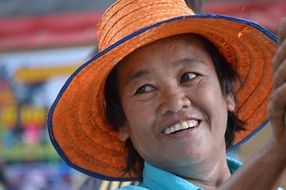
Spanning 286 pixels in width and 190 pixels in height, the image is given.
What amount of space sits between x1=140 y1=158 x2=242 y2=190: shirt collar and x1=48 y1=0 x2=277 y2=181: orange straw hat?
236mm

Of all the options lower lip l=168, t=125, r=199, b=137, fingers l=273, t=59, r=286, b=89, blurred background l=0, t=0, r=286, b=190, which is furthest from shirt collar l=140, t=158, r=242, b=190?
blurred background l=0, t=0, r=286, b=190

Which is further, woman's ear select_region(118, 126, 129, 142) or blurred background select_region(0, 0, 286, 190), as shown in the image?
blurred background select_region(0, 0, 286, 190)

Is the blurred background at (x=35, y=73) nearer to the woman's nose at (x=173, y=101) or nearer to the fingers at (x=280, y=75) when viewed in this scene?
the woman's nose at (x=173, y=101)

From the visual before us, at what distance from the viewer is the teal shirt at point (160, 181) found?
2.42m

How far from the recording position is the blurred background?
6.93 meters

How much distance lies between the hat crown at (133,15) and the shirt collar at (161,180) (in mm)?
369

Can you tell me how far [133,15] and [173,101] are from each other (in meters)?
0.28

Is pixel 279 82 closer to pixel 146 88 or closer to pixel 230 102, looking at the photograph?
pixel 146 88

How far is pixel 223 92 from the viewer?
2627 millimetres

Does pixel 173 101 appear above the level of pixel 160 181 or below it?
above

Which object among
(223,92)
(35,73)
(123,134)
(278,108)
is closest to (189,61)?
(223,92)

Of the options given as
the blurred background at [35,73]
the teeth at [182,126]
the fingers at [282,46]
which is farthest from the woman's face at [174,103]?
the blurred background at [35,73]

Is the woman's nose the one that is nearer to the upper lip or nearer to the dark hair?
the upper lip

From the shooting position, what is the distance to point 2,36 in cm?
709
